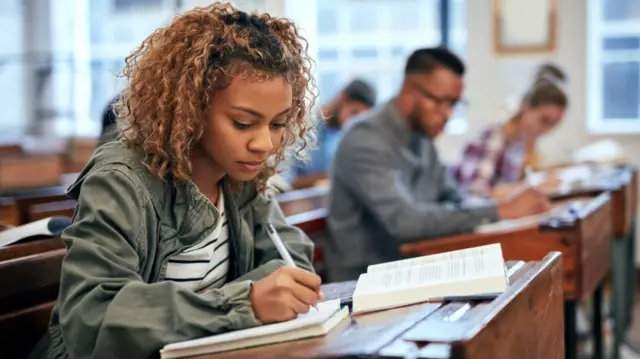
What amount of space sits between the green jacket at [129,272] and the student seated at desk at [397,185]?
151 cm

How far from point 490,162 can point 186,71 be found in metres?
3.64

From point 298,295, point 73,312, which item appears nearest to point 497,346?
point 298,295

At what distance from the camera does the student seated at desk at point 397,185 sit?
3.18 meters

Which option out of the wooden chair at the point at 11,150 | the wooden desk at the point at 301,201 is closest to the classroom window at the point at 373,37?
the wooden chair at the point at 11,150

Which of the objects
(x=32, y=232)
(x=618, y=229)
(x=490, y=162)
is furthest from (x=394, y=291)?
(x=490, y=162)

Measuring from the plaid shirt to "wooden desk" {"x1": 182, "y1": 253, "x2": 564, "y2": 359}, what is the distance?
3.39 metres

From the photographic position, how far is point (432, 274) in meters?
1.62

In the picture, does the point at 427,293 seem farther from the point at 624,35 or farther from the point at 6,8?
the point at 6,8

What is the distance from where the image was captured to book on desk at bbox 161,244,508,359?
53.6 inches

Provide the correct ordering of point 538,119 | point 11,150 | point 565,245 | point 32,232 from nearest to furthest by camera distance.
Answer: point 32,232
point 565,245
point 538,119
point 11,150

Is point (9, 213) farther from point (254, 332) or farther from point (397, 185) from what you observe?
point (254, 332)

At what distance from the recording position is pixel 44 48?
380 inches

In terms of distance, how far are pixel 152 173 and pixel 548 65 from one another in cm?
465

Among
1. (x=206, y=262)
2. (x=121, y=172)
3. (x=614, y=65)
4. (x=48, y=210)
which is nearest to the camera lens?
(x=121, y=172)
